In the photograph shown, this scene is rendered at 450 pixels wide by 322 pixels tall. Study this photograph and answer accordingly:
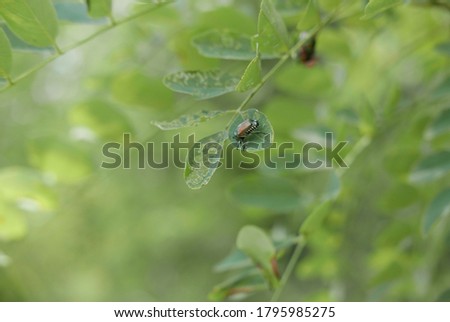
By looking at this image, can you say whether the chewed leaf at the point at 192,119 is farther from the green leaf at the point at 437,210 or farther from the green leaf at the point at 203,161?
the green leaf at the point at 437,210

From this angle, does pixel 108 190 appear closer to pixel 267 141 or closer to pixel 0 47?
pixel 0 47

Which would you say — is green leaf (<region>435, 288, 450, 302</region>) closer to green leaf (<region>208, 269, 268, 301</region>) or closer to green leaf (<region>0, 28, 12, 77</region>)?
green leaf (<region>208, 269, 268, 301</region>)

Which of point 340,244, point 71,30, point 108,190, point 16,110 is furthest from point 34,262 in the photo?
point 340,244

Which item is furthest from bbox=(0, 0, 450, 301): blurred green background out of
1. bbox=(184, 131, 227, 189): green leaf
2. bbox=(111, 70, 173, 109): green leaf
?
bbox=(184, 131, 227, 189): green leaf

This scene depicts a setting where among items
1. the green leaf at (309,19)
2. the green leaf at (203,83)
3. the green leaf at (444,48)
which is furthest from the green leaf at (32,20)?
the green leaf at (444,48)

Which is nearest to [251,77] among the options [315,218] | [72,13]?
[315,218]
